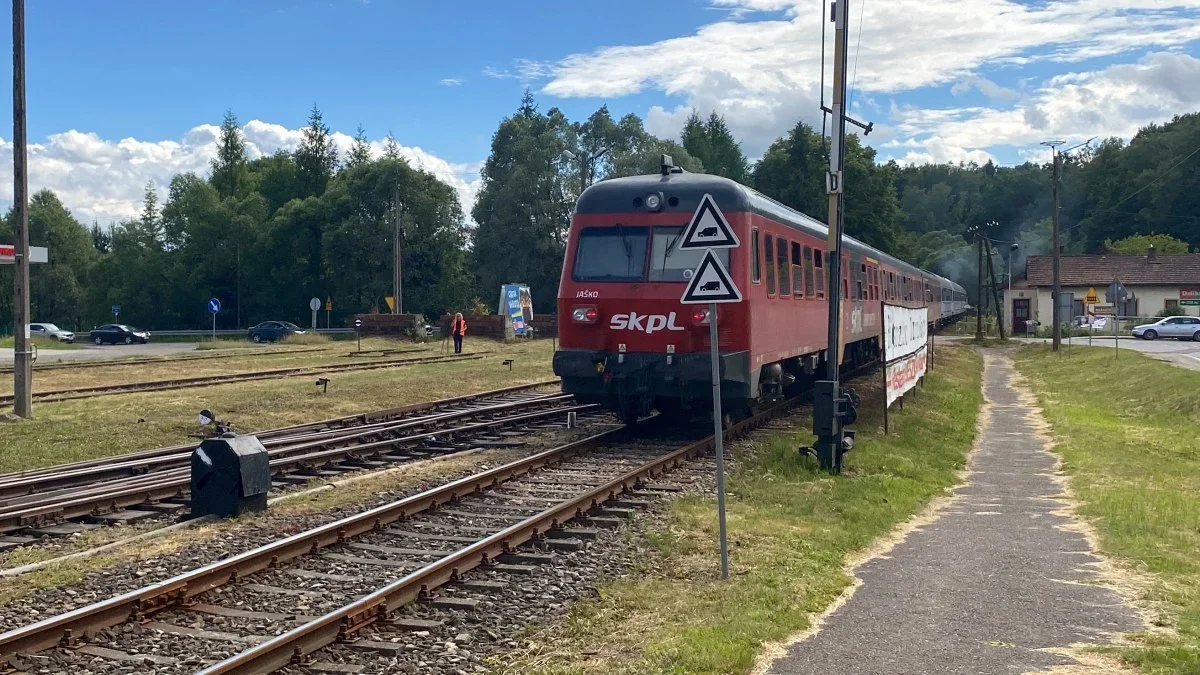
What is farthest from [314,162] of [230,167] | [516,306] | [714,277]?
[714,277]

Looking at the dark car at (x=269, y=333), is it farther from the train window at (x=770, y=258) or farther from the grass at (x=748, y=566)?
the grass at (x=748, y=566)

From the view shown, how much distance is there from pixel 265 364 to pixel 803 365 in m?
18.7

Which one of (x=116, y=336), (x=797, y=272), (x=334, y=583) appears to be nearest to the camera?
(x=334, y=583)

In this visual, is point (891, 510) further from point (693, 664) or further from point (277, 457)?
point (277, 457)

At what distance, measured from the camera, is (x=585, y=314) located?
48.5 feet

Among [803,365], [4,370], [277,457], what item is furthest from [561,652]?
[4,370]

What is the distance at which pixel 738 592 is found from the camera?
738cm

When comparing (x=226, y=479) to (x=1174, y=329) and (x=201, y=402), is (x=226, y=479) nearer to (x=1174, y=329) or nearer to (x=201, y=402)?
(x=201, y=402)

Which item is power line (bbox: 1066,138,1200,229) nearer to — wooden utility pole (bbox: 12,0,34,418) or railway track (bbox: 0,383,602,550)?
railway track (bbox: 0,383,602,550)

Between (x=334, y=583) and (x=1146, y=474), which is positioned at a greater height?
(x=334, y=583)

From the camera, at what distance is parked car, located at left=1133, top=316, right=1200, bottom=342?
5191 centimetres

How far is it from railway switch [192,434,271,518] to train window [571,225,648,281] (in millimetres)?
6087

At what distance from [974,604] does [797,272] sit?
10506 mm

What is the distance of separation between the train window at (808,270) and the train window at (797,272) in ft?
0.94
